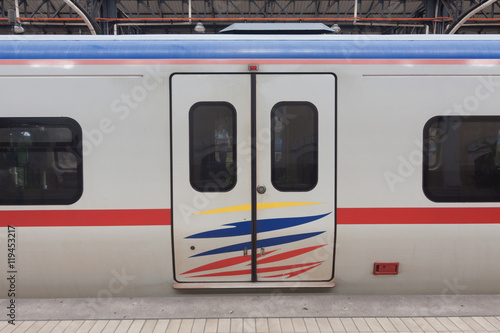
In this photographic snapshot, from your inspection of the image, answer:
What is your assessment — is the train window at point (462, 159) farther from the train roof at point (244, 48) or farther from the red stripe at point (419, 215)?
the train roof at point (244, 48)

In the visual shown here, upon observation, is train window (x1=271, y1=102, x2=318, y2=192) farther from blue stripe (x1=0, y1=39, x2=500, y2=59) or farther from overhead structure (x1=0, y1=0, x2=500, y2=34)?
overhead structure (x1=0, y1=0, x2=500, y2=34)

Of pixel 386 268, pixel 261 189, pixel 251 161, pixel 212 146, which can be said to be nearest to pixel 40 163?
pixel 212 146

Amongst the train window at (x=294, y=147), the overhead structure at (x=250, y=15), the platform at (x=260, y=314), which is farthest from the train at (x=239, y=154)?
the overhead structure at (x=250, y=15)

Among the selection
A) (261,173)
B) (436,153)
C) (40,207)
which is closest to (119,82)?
A: (40,207)

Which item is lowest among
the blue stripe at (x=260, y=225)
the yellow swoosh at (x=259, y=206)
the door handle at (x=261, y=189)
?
the blue stripe at (x=260, y=225)

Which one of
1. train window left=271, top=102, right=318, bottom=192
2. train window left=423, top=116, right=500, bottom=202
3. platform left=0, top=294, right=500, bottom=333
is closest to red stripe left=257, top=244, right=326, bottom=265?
platform left=0, top=294, right=500, bottom=333

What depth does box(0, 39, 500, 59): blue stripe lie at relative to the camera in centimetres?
336

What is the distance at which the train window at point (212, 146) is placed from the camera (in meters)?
3.39

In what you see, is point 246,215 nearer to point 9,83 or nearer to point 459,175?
point 459,175

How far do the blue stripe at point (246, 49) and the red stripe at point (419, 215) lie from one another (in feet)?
5.14

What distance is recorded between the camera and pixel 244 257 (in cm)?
346

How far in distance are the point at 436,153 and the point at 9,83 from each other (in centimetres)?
440

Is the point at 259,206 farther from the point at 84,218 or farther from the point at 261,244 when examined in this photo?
the point at 84,218

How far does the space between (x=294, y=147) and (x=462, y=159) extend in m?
1.75
